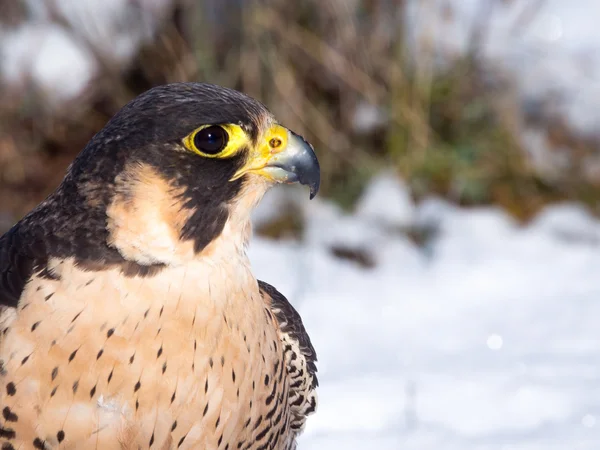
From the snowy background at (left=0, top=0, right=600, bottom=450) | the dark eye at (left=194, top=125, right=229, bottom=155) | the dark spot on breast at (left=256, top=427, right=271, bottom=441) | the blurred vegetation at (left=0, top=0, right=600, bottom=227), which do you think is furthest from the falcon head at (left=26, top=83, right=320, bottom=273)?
the blurred vegetation at (left=0, top=0, right=600, bottom=227)

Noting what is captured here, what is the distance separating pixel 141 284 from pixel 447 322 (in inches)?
121

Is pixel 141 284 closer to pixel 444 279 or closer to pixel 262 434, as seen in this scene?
pixel 262 434

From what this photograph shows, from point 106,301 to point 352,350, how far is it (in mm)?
2650

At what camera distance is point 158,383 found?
8.04 ft

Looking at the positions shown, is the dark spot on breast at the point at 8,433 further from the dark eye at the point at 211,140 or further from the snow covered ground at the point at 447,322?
the snow covered ground at the point at 447,322

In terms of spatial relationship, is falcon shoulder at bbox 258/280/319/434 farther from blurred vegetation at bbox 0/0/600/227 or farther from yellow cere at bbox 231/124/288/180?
blurred vegetation at bbox 0/0/600/227

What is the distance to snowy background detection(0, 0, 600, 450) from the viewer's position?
4246 millimetres

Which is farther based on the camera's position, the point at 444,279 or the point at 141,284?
the point at 444,279

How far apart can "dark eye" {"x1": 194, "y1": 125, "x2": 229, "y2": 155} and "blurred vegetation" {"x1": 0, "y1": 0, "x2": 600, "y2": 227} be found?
3.76 meters

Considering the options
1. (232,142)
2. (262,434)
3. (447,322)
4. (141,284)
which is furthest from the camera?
(447,322)

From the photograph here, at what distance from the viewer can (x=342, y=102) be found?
684 centimetres

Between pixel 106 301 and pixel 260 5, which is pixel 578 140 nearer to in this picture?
pixel 260 5

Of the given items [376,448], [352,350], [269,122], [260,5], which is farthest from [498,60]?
[269,122]

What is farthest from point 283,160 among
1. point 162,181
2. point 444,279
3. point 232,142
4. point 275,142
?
point 444,279
